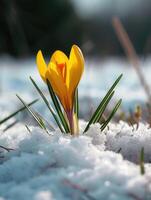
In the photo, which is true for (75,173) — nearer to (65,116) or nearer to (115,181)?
(115,181)

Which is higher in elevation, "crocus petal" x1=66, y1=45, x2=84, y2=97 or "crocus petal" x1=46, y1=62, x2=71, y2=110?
"crocus petal" x1=66, y1=45, x2=84, y2=97

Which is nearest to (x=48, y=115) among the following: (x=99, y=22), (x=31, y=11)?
(x=31, y=11)

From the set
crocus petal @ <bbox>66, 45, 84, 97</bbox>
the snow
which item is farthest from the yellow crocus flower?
the snow

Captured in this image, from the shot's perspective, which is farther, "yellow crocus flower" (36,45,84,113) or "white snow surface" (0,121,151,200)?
"yellow crocus flower" (36,45,84,113)

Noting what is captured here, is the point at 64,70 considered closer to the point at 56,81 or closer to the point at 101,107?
the point at 56,81

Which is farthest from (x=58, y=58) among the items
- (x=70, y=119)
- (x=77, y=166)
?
(x=77, y=166)

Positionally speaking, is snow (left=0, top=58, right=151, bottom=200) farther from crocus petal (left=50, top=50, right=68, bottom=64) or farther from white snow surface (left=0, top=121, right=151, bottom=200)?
crocus petal (left=50, top=50, right=68, bottom=64)
